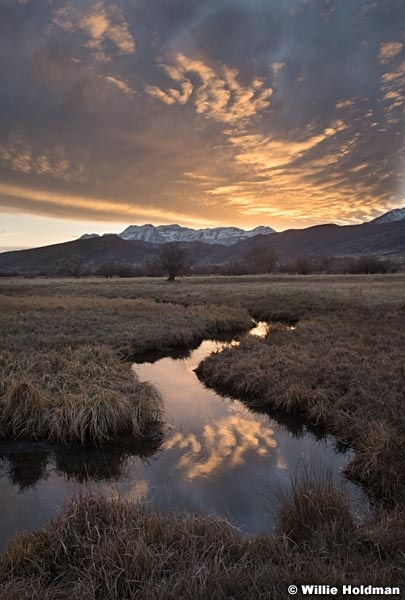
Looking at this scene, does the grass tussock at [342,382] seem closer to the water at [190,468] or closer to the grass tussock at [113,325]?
the water at [190,468]

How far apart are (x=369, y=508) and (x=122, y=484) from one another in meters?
5.30

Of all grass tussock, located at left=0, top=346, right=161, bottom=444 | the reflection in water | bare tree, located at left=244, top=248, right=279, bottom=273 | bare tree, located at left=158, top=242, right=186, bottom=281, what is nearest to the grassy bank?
grass tussock, located at left=0, top=346, right=161, bottom=444

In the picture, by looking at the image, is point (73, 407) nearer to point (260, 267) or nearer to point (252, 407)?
point (252, 407)

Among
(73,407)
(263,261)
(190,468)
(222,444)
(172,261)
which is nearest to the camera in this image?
(190,468)

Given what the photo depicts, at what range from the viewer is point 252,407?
43.2 feet

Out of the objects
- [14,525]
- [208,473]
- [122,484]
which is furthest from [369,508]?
[14,525]

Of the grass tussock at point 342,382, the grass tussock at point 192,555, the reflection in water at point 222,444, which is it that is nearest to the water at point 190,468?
the reflection in water at point 222,444

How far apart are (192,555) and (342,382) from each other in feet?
31.8

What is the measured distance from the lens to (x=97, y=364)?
15.7 metres

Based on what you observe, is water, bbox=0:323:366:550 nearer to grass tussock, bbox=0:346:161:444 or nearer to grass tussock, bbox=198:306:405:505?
grass tussock, bbox=0:346:161:444

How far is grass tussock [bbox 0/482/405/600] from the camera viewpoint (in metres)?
4.29

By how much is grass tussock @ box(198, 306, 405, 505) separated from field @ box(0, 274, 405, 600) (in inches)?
1.9

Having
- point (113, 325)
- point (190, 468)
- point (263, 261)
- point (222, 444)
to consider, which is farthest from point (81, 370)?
point (263, 261)

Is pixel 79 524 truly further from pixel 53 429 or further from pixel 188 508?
pixel 53 429
